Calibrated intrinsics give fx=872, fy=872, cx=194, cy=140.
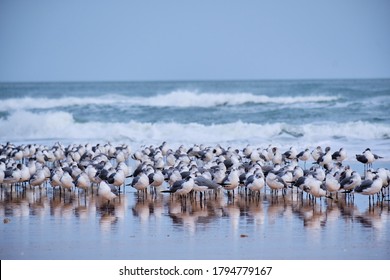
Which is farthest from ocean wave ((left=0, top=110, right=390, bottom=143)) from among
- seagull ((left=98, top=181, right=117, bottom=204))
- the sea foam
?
seagull ((left=98, top=181, right=117, bottom=204))

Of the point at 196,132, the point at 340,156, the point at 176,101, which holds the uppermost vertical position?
the point at 176,101

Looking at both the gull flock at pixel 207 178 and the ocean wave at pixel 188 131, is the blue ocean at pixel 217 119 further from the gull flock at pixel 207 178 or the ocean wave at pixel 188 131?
the gull flock at pixel 207 178

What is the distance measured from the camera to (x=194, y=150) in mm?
23656

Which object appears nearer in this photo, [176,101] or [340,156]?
[340,156]

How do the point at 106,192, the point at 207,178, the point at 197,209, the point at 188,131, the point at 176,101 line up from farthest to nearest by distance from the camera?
the point at 176,101 < the point at 188,131 < the point at 207,178 < the point at 106,192 < the point at 197,209

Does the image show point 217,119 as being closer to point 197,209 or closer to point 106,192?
point 106,192

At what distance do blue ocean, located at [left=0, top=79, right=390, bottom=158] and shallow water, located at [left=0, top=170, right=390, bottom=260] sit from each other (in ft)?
30.5

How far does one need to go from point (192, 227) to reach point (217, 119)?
28640mm

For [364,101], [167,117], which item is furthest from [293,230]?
[364,101]

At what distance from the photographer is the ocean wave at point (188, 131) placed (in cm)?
3234

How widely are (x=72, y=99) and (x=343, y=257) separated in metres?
46.8

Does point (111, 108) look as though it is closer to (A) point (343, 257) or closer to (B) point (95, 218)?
(B) point (95, 218)

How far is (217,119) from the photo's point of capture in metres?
42.6

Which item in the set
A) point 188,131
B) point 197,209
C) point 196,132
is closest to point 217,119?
point 188,131
